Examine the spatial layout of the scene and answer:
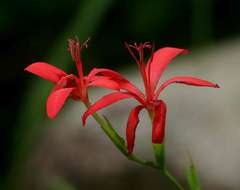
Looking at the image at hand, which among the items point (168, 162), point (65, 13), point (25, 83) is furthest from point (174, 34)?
point (168, 162)

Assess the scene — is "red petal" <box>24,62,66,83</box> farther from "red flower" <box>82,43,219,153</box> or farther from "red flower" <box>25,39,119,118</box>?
"red flower" <box>82,43,219,153</box>

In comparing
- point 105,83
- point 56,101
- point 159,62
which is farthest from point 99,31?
point 56,101

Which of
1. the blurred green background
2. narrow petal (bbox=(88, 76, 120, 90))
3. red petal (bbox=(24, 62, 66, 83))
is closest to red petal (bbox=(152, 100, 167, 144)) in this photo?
narrow petal (bbox=(88, 76, 120, 90))

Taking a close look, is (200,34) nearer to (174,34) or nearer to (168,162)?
(174,34)

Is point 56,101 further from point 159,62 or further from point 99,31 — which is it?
point 99,31

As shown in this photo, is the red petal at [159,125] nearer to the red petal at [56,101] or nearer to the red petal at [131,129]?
the red petal at [131,129]
